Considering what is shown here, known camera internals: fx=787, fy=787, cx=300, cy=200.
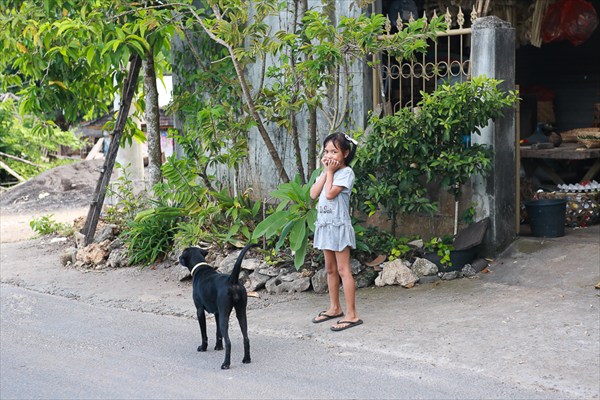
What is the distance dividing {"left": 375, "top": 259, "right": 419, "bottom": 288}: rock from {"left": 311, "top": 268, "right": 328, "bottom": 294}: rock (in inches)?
21.9

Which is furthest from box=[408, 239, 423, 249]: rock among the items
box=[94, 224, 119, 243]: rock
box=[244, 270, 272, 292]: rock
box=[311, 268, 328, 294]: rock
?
box=[94, 224, 119, 243]: rock

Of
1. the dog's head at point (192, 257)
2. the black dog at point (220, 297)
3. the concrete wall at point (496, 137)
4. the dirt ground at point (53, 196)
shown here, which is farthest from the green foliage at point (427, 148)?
the dirt ground at point (53, 196)

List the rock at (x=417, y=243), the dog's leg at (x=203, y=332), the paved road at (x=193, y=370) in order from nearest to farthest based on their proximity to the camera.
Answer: the paved road at (x=193, y=370) < the dog's leg at (x=203, y=332) < the rock at (x=417, y=243)

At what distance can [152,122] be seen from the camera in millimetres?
11375

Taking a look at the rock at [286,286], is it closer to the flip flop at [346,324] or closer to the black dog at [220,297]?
the flip flop at [346,324]

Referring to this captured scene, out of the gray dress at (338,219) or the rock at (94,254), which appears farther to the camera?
the rock at (94,254)

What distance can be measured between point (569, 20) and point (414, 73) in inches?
114

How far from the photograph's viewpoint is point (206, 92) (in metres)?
10.9

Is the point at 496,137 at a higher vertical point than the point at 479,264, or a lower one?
higher

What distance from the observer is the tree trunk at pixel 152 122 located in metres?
11.2

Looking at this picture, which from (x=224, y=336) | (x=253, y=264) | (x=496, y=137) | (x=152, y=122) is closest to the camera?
(x=224, y=336)

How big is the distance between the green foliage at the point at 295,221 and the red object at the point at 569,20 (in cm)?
457

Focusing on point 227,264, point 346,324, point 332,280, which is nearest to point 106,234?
point 227,264

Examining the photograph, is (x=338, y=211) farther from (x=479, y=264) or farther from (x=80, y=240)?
(x=80, y=240)
